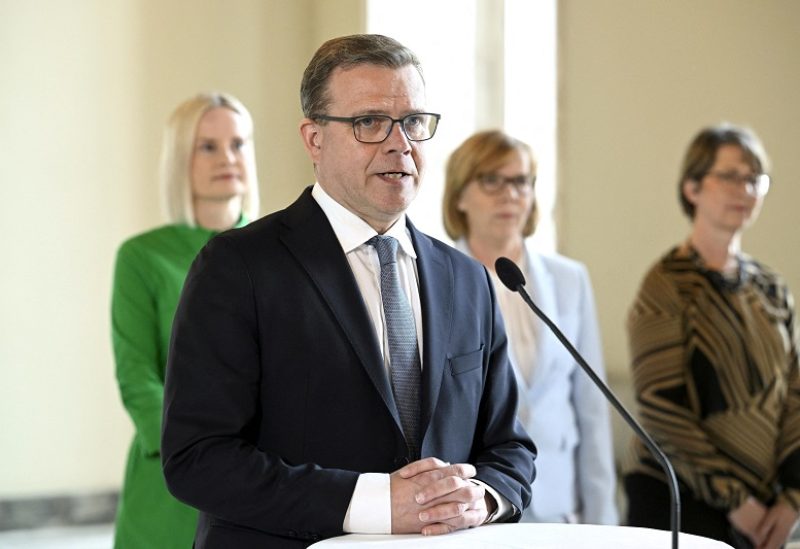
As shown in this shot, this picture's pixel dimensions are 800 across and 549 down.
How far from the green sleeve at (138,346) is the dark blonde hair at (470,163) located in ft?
3.38

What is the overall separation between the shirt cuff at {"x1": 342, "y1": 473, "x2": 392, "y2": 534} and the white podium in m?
0.02

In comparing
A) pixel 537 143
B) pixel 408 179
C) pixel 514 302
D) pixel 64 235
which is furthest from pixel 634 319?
pixel 64 235

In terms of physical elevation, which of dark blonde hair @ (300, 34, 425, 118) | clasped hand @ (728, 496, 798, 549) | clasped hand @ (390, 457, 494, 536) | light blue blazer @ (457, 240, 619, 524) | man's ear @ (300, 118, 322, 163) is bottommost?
clasped hand @ (728, 496, 798, 549)

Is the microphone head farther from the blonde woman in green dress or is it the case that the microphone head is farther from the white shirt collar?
the blonde woman in green dress

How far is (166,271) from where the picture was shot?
3.64m

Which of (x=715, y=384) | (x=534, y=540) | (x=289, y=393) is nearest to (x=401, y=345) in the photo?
(x=289, y=393)

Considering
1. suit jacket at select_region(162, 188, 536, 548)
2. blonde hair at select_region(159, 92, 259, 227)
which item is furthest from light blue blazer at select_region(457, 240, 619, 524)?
suit jacket at select_region(162, 188, 536, 548)

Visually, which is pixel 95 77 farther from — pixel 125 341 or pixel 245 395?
pixel 245 395

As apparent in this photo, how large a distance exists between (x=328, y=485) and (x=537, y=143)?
565cm

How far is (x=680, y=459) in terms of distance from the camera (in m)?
3.98

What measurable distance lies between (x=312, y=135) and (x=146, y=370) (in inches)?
55.0

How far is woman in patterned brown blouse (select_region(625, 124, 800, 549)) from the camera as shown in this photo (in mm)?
3977

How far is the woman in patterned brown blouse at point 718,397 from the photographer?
398cm

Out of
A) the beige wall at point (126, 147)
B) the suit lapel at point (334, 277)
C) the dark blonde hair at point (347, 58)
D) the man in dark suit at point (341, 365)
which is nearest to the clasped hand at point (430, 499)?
the man in dark suit at point (341, 365)
